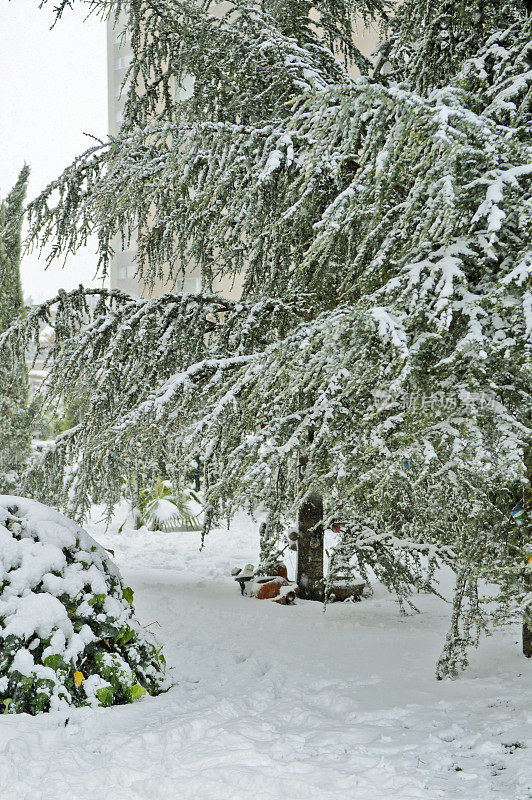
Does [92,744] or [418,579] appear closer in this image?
[92,744]

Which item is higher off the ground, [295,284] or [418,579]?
[295,284]

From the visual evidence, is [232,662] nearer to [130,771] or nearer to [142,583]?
[130,771]

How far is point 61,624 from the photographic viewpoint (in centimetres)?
307

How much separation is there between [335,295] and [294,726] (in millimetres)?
3115

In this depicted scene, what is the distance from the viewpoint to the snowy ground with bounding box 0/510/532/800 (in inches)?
89.7

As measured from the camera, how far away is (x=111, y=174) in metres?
4.80

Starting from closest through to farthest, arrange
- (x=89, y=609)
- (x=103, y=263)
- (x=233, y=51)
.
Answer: (x=89, y=609), (x=233, y=51), (x=103, y=263)

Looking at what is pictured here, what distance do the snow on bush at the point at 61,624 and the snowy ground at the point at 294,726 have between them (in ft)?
0.40

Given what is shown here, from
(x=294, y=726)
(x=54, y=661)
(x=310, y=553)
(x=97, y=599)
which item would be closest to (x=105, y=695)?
(x=54, y=661)

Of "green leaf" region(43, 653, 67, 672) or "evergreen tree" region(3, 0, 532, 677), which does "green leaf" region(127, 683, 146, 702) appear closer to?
"green leaf" region(43, 653, 67, 672)

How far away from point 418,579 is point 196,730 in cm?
253

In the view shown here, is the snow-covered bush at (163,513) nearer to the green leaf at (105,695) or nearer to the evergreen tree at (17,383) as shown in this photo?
the evergreen tree at (17,383)

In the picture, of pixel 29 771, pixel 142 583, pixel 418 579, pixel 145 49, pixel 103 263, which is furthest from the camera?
pixel 142 583

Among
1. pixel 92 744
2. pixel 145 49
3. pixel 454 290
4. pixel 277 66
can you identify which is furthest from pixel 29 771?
pixel 145 49
